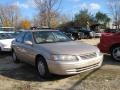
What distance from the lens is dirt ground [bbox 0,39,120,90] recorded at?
677 centimetres

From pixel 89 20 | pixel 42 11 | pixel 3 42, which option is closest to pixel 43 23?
pixel 42 11

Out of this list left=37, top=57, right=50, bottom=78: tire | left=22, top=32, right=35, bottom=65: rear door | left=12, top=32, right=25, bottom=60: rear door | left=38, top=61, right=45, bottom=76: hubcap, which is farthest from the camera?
left=12, top=32, right=25, bottom=60: rear door

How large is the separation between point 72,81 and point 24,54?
2579 millimetres

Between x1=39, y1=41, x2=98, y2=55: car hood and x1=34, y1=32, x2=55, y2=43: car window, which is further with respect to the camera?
x1=34, y1=32, x2=55, y2=43: car window

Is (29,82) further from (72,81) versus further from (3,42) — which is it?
(3,42)

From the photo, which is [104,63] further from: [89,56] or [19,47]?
[19,47]

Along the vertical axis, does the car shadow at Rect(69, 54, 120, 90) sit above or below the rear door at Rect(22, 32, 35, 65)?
below

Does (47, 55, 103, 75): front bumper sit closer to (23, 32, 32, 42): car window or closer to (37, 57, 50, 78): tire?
(37, 57, 50, 78): tire

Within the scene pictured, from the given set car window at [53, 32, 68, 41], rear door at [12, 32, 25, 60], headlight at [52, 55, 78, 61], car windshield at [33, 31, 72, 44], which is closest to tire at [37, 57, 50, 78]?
headlight at [52, 55, 78, 61]

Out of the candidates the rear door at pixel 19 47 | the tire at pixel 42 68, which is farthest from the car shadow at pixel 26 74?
the rear door at pixel 19 47

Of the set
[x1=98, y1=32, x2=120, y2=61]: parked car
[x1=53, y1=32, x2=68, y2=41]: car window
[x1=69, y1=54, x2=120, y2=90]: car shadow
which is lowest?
[x1=69, y1=54, x2=120, y2=90]: car shadow

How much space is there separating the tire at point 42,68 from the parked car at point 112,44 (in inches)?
143

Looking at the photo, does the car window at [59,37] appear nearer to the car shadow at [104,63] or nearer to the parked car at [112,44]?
the car shadow at [104,63]

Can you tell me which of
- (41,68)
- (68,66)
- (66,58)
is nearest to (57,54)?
(66,58)
